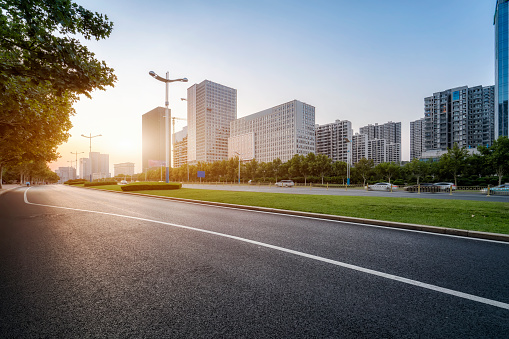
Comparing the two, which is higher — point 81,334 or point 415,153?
point 415,153

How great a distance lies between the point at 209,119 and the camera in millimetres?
165625

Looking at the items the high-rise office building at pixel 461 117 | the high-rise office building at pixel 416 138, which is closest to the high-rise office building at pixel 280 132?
the high-rise office building at pixel 461 117

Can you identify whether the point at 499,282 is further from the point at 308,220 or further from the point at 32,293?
the point at 32,293

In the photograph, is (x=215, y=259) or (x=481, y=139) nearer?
(x=215, y=259)

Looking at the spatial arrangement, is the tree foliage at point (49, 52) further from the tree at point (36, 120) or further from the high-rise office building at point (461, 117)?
the high-rise office building at point (461, 117)

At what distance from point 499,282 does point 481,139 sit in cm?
14178

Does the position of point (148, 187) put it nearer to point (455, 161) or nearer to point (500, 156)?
point (500, 156)

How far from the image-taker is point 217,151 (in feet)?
558

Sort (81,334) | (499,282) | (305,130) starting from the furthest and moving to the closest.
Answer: (305,130) → (499,282) → (81,334)

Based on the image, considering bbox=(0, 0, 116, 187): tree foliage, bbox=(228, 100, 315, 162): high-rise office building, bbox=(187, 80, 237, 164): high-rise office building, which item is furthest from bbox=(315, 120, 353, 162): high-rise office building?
bbox=(0, 0, 116, 187): tree foliage

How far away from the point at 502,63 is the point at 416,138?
11992cm

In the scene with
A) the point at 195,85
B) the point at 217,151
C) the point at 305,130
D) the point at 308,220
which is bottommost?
the point at 308,220

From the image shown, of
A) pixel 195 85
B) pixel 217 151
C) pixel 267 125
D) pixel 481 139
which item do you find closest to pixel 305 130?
pixel 267 125

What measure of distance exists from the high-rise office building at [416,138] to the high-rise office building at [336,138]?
67.7 meters
